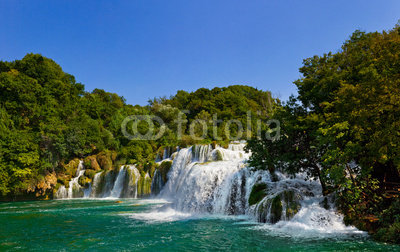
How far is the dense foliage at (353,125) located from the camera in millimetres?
8438

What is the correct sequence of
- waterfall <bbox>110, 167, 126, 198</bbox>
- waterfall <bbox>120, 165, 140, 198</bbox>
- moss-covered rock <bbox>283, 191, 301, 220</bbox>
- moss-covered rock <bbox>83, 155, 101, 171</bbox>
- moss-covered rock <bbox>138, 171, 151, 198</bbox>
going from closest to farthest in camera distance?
1. moss-covered rock <bbox>283, 191, 301, 220</bbox>
2. moss-covered rock <bbox>138, 171, 151, 198</bbox>
3. waterfall <bbox>120, 165, 140, 198</bbox>
4. waterfall <bbox>110, 167, 126, 198</bbox>
5. moss-covered rock <bbox>83, 155, 101, 171</bbox>

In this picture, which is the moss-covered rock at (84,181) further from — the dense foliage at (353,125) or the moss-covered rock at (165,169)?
the dense foliage at (353,125)

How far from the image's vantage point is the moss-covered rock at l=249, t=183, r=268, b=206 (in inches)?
531

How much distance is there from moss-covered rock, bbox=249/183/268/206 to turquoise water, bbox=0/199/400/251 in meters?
1.04

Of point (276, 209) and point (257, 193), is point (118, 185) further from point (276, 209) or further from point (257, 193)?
point (276, 209)

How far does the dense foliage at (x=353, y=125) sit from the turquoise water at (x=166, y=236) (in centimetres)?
179

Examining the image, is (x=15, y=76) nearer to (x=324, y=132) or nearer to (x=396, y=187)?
(x=324, y=132)

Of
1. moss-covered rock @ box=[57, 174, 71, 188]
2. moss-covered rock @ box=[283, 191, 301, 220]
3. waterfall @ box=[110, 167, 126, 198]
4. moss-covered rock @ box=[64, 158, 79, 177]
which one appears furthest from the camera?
moss-covered rock @ box=[64, 158, 79, 177]

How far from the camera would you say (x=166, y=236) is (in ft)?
34.5

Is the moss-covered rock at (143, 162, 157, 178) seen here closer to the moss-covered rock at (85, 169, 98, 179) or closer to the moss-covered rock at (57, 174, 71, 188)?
the moss-covered rock at (85, 169, 98, 179)

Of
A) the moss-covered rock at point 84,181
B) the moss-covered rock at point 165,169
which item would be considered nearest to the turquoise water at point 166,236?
the moss-covered rock at point 165,169

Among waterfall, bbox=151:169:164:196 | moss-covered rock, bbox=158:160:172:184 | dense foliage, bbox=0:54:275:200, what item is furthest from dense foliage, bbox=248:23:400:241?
dense foliage, bbox=0:54:275:200

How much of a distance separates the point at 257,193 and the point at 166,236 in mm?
5487

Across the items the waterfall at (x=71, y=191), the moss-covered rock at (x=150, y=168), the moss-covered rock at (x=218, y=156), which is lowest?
the waterfall at (x=71, y=191)
